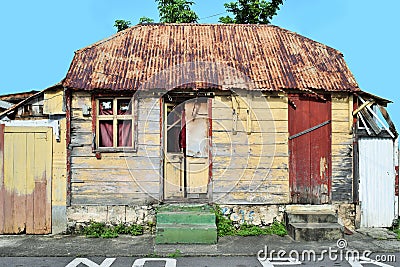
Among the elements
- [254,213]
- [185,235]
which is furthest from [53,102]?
A: [254,213]

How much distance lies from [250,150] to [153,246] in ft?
10.8

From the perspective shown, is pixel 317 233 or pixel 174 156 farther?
pixel 174 156

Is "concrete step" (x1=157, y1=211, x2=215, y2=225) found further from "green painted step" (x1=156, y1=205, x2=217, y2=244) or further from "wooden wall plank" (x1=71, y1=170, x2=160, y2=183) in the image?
"wooden wall plank" (x1=71, y1=170, x2=160, y2=183)

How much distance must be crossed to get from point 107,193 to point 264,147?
3916 mm

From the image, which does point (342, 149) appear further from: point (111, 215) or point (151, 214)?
point (111, 215)

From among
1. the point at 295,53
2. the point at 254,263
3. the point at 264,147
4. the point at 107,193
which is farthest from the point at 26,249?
the point at 295,53

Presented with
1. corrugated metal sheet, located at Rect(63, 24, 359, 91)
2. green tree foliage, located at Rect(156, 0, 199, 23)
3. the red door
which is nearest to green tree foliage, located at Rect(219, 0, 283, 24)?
green tree foliage, located at Rect(156, 0, 199, 23)

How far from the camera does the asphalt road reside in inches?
296

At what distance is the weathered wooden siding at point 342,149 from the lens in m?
10.4

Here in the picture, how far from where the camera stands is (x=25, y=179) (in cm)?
991

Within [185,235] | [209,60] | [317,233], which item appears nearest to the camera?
[185,235]

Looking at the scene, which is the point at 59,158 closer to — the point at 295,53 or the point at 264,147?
the point at 264,147

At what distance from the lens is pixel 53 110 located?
10.0 m

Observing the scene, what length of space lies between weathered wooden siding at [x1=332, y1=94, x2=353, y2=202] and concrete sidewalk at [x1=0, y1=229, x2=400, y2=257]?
43.1 inches
